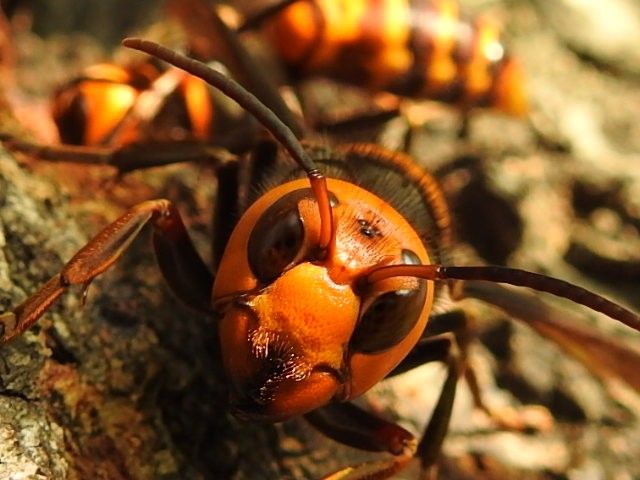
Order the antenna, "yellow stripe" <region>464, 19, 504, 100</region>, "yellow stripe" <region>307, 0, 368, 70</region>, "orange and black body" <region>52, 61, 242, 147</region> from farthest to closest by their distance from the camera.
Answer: "yellow stripe" <region>464, 19, 504, 100</region>
"yellow stripe" <region>307, 0, 368, 70</region>
"orange and black body" <region>52, 61, 242, 147</region>
the antenna

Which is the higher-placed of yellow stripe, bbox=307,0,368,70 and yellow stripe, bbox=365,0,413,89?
yellow stripe, bbox=307,0,368,70

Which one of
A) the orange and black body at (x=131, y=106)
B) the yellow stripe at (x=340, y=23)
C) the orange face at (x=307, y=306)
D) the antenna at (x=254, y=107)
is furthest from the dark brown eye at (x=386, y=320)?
the yellow stripe at (x=340, y=23)

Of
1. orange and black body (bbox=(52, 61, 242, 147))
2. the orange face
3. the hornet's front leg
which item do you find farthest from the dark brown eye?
orange and black body (bbox=(52, 61, 242, 147))

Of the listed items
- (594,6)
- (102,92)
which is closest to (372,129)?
(102,92)

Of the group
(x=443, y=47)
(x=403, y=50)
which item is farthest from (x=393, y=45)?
(x=443, y=47)

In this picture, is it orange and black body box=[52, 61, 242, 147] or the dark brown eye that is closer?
the dark brown eye

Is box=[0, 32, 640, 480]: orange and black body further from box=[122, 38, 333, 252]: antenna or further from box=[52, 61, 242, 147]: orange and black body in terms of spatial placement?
box=[52, 61, 242, 147]: orange and black body

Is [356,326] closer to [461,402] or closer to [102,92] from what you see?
[461,402]
